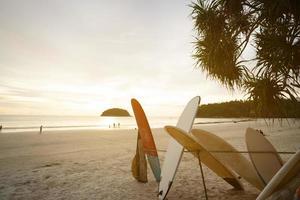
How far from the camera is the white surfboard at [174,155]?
398cm

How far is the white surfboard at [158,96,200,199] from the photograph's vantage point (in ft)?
13.1

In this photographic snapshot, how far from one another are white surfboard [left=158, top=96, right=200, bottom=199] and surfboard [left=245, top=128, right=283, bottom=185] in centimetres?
96

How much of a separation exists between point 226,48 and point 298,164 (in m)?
5.12

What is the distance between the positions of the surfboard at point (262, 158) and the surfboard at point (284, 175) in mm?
1417

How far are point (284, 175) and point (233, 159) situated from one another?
6.09ft

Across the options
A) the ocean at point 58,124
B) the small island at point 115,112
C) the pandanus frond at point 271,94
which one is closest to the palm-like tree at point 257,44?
the pandanus frond at point 271,94

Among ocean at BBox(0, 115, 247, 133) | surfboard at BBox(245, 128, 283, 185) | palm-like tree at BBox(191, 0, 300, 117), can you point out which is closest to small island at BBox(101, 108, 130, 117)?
ocean at BBox(0, 115, 247, 133)

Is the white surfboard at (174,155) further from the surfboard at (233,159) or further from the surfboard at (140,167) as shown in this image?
the surfboard at (140,167)

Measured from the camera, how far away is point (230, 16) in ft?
23.5

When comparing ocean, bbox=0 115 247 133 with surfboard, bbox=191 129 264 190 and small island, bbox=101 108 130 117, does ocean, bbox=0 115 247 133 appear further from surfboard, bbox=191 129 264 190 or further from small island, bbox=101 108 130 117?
small island, bbox=101 108 130 117

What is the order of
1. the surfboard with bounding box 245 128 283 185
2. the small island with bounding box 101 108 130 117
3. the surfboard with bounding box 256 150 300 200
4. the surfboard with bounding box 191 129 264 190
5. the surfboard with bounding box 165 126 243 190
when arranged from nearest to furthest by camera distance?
the surfboard with bounding box 256 150 300 200
the surfboard with bounding box 165 126 243 190
the surfboard with bounding box 245 128 283 185
the surfboard with bounding box 191 129 264 190
the small island with bounding box 101 108 130 117

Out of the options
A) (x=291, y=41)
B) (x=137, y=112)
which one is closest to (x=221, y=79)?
(x=291, y=41)

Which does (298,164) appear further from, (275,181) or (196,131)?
(196,131)

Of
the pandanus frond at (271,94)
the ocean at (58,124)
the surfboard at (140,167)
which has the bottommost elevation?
the surfboard at (140,167)
